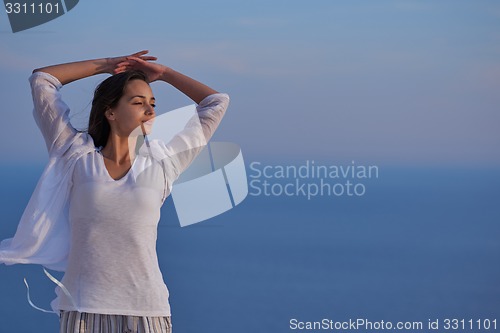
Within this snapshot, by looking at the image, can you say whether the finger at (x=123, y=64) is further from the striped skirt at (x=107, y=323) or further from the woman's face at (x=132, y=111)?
the striped skirt at (x=107, y=323)

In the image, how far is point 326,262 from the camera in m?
4.27

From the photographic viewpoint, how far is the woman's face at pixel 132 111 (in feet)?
7.18

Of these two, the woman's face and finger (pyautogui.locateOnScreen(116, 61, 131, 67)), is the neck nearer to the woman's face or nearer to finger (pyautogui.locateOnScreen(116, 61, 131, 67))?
the woman's face

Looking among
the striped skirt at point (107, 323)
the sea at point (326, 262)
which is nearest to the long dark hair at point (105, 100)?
the striped skirt at point (107, 323)

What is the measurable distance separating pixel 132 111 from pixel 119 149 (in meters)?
0.09

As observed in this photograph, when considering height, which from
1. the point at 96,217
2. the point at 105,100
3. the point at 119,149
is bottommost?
the point at 96,217

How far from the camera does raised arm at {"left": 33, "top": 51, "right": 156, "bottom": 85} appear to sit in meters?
2.23

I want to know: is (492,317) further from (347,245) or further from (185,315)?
(185,315)

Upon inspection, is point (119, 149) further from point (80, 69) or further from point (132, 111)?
point (80, 69)

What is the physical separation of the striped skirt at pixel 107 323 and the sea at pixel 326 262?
181 centimetres

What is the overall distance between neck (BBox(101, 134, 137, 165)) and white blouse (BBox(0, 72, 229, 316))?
0.07ft

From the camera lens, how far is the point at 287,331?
3908 mm

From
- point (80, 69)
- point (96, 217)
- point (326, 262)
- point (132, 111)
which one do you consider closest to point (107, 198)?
point (96, 217)

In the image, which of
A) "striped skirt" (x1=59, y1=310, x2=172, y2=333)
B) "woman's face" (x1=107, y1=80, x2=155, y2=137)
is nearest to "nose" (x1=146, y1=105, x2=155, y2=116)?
"woman's face" (x1=107, y1=80, x2=155, y2=137)
